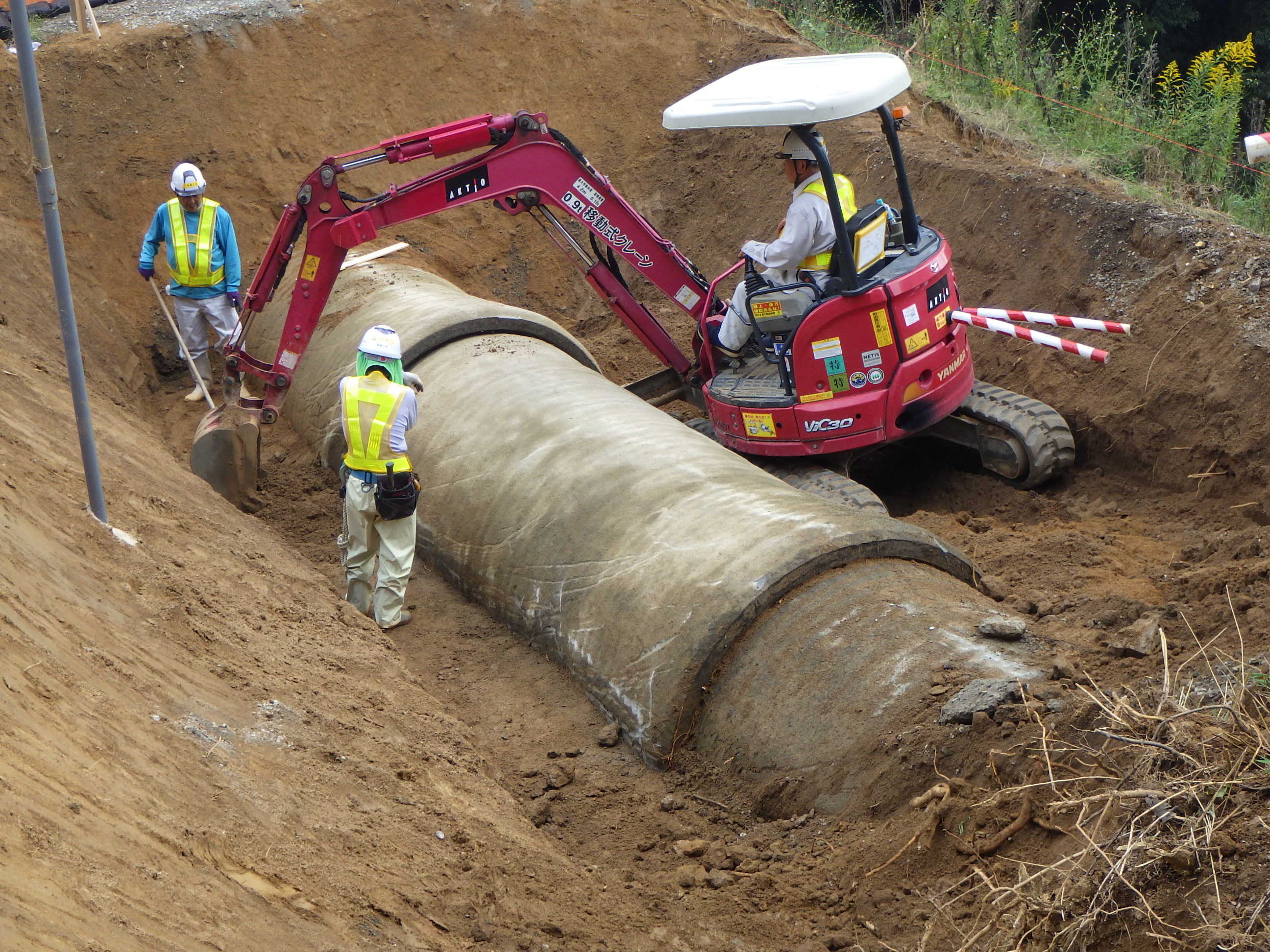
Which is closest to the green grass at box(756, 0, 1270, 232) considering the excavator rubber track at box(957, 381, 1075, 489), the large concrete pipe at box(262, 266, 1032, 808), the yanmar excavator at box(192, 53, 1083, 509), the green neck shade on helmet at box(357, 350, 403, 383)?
the excavator rubber track at box(957, 381, 1075, 489)

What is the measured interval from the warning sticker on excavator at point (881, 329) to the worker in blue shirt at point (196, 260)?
489cm

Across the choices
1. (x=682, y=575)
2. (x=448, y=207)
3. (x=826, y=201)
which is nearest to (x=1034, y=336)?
(x=826, y=201)

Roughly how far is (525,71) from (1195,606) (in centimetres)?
989

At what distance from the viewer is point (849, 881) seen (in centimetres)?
459

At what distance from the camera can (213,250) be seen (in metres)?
9.48

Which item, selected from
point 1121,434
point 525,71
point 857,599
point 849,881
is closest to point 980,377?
point 1121,434

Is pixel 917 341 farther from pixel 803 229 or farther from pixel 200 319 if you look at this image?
pixel 200 319

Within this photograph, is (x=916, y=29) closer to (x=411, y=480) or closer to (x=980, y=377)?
(x=980, y=377)

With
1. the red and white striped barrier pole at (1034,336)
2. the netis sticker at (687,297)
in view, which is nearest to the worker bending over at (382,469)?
the netis sticker at (687,297)

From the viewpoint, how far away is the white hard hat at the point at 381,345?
6.82 m

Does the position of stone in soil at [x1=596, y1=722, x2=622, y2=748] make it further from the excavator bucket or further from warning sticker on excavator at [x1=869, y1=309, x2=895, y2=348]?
the excavator bucket

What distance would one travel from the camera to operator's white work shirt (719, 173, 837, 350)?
740 cm

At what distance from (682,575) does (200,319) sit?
19.3ft

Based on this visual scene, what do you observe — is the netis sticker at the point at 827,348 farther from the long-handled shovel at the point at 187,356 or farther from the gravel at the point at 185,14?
the gravel at the point at 185,14
